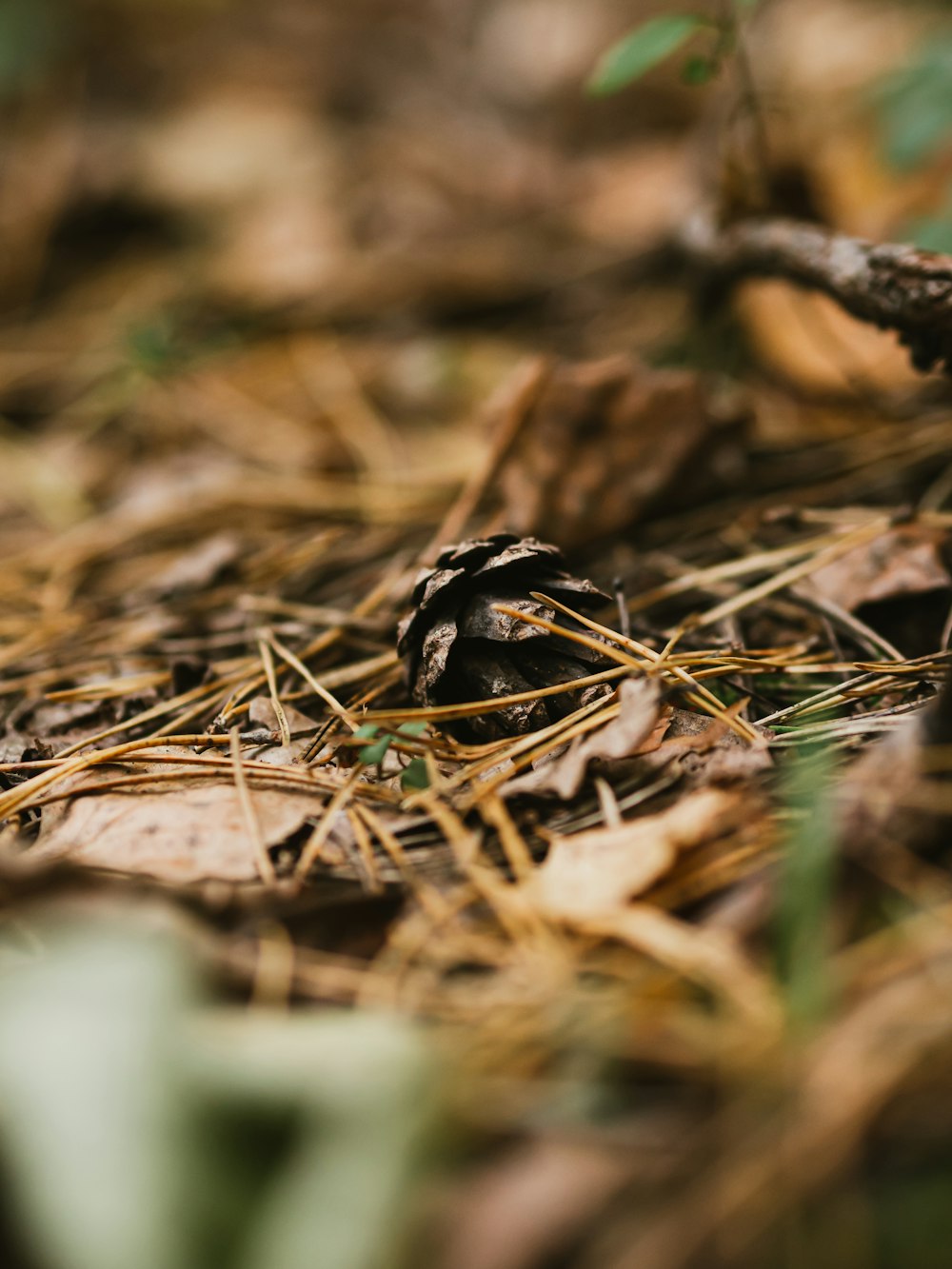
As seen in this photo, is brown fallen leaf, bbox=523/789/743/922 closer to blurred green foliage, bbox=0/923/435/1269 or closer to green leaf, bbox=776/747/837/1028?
green leaf, bbox=776/747/837/1028

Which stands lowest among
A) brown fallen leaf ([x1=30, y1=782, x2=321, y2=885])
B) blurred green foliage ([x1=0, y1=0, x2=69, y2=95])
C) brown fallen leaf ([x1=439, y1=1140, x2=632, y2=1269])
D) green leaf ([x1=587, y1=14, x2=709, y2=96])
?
brown fallen leaf ([x1=439, y1=1140, x2=632, y2=1269])

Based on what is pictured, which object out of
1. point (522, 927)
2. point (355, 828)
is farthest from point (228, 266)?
point (522, 927)

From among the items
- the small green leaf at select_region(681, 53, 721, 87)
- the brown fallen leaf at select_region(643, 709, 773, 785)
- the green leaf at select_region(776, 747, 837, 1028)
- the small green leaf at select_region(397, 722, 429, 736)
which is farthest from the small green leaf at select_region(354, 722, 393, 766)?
the small green leaf at select_region(681, 53, 721, 87)

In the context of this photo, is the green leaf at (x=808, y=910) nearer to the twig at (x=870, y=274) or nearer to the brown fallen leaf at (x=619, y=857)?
the brown fallen leaf at (x=619, y=857)

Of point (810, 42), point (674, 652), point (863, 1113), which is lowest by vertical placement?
point (863, 1113)

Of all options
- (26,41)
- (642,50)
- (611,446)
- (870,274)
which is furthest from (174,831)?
(26,41)

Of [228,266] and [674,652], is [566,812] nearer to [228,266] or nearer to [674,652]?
[674,652]
